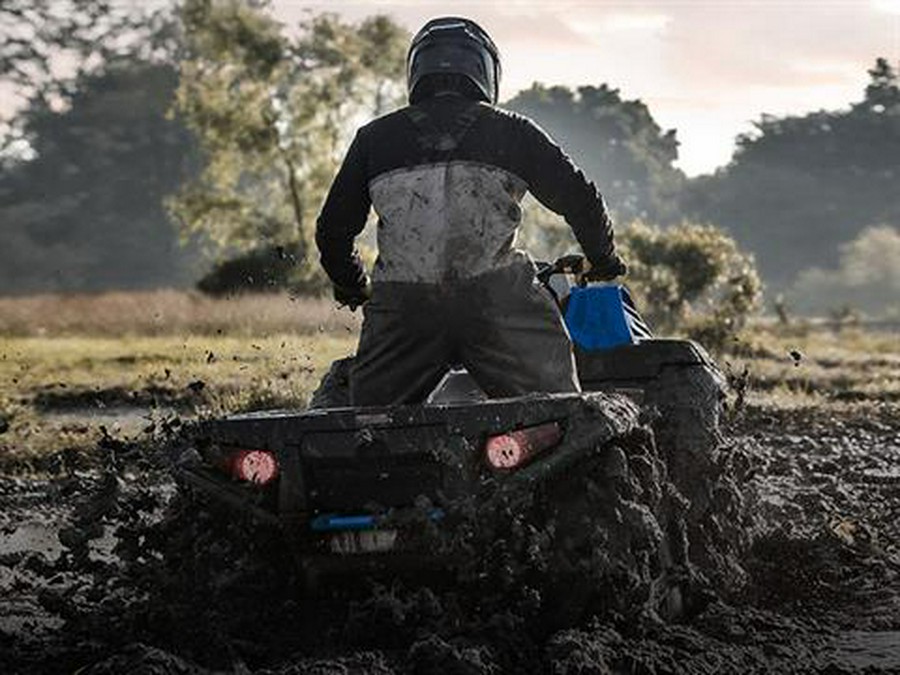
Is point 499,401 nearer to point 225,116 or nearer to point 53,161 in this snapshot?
point 225,116

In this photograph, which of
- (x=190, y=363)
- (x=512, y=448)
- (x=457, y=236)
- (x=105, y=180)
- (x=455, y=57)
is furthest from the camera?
(x=105, y=180)

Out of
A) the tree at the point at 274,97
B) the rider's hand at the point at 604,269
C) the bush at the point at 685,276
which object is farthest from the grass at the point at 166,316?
the rider's hand at the point at 604,269

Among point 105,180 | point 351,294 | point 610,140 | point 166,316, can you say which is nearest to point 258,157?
point 166,316

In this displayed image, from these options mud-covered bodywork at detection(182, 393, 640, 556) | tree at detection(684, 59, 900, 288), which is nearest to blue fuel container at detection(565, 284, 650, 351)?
mud-covered bodywork at detection(182, 393, 640, 556)

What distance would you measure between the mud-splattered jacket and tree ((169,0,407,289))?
38.6 meters

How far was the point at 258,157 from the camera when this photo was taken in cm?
4456

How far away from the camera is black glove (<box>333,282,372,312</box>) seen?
6113mm

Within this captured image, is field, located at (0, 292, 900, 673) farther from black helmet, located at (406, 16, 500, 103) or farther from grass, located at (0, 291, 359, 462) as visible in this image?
black helmet, located at (406, 16, 500, 103)

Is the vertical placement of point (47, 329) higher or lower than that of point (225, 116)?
lower

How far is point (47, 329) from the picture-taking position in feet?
97.5

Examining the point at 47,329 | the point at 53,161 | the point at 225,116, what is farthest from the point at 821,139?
the point at 47,329

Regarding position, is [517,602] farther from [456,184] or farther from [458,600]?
[456,184]

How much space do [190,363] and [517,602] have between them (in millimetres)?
14807

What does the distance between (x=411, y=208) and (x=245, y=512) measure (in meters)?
1.24
